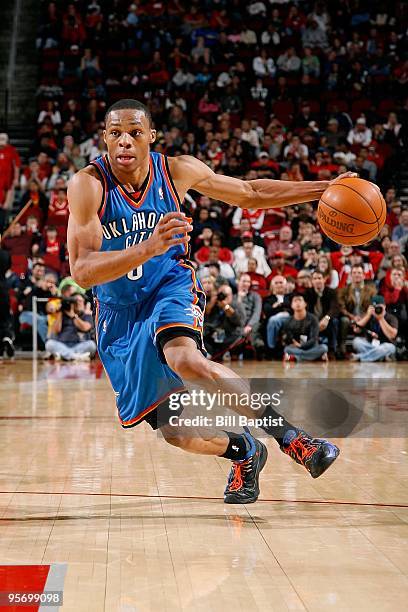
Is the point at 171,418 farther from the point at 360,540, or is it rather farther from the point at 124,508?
the point at 360,540

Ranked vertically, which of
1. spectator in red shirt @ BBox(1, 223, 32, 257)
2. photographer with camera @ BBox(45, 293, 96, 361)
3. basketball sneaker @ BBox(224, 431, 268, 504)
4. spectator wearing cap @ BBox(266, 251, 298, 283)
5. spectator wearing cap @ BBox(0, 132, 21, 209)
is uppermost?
spectator wearing cap @ BBox(0, 132, 21, 209)

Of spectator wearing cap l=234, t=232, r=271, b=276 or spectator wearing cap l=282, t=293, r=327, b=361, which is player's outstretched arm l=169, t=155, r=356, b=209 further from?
spectator wearing cap l=234, t=232, r=271, b=276

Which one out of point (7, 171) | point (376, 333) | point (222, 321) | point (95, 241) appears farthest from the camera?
point (7, 171)

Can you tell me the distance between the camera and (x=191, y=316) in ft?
13.7

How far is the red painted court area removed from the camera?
2.72 metres

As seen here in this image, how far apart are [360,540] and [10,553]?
132cm

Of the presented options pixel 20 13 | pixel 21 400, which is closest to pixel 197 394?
pixel 21 400

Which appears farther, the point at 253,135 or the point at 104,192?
the point at 253,135

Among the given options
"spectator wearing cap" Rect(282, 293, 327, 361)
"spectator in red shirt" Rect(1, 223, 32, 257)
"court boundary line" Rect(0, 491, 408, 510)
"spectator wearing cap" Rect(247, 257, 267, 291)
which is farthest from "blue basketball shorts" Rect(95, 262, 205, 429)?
"spectator in red shirt" Rect(1, 223, 32, 257)

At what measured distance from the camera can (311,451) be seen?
4062mm

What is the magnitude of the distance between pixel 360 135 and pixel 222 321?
20.7ft

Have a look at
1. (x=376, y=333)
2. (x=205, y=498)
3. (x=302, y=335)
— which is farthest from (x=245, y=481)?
(x=376, y=333)

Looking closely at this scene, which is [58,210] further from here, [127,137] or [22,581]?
[22,581]

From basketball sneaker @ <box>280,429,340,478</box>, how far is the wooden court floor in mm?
211
